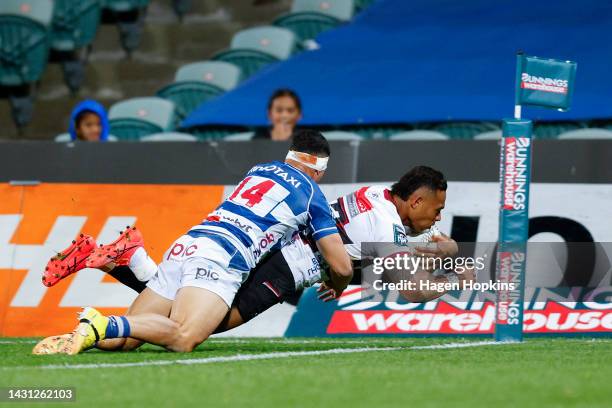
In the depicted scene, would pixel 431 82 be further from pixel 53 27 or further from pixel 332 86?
pixel 53 27

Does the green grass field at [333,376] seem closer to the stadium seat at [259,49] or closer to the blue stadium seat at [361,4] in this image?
the stadium seat at [259,49]

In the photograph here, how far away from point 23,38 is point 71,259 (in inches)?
327

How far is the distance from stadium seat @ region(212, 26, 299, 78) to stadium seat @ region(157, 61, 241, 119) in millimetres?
427

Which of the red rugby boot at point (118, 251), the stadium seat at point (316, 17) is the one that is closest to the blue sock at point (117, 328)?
the red rugby boot at point (118, 251)

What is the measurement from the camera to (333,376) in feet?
21.0

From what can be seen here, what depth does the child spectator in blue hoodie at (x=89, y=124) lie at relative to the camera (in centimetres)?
1243

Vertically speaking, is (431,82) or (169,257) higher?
(431,82)

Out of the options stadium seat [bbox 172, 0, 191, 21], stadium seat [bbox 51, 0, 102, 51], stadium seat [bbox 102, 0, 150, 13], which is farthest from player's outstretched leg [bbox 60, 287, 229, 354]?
stadium seat [bbox 172, 0, 191, 21]

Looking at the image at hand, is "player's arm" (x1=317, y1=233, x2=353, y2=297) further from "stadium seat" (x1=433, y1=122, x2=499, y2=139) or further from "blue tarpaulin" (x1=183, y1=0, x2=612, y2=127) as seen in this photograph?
"stadium seat" (x1=433, y1=122, x2=499, y2=139)

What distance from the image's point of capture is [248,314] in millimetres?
8484

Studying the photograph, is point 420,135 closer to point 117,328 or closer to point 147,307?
point 147,307

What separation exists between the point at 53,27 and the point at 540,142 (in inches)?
340

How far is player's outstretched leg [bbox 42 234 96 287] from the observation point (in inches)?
344

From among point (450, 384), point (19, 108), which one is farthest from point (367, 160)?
point (19, 108)
